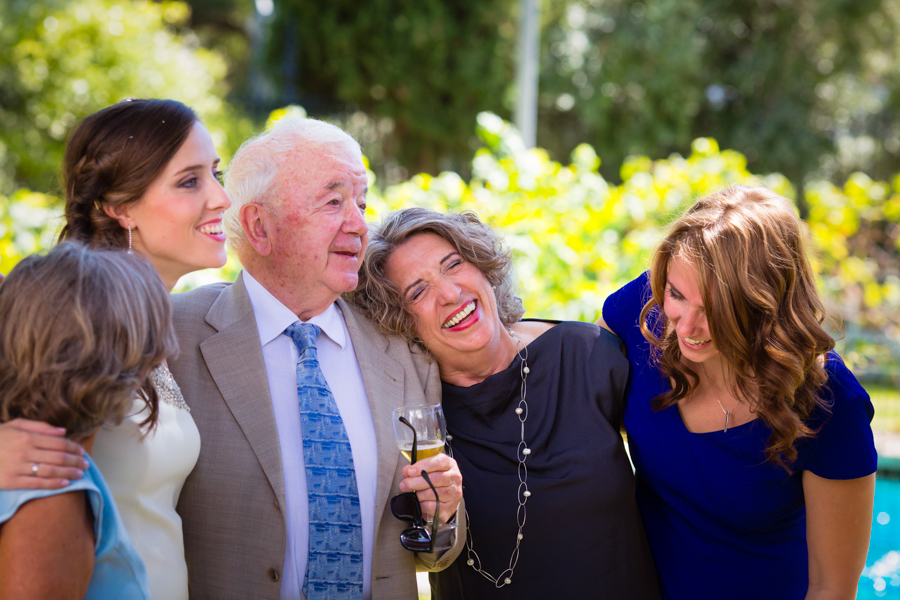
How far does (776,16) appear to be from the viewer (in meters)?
14.7

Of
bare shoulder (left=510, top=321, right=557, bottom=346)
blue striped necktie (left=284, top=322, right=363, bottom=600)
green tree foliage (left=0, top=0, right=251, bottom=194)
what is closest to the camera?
blue striped necktie (left=284, top=322, right=363, bottom=600)

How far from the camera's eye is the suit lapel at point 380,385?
2.27 m

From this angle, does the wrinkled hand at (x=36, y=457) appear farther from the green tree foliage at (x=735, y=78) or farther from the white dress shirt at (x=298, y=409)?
the green tree foliage at (x=735, y=78)

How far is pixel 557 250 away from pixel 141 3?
10.3 meters

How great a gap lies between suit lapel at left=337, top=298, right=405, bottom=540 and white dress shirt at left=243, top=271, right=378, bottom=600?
1.3 inches

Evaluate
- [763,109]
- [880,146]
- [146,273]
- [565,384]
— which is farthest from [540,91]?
[146,273]

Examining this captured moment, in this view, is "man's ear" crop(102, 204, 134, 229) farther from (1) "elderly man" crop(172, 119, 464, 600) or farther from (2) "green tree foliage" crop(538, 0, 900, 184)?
(2) "green tree foliage" crop(538, 0, 900, 184)

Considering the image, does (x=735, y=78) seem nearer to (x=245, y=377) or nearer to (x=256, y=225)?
(x=256, y=225)

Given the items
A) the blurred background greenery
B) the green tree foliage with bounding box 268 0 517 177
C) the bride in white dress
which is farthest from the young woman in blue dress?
the green tree foliage with bounding box 268 0 517 177

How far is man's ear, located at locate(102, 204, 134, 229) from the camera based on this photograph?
2.10 meters

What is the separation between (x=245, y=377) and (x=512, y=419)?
0.90 m

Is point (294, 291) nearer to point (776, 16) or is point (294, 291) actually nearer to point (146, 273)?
point (146, 273)

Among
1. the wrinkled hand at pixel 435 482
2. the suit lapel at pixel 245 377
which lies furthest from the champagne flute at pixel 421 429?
the suit lapel at pixel 245 377

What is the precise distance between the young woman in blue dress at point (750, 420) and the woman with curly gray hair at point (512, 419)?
16 centimetres
